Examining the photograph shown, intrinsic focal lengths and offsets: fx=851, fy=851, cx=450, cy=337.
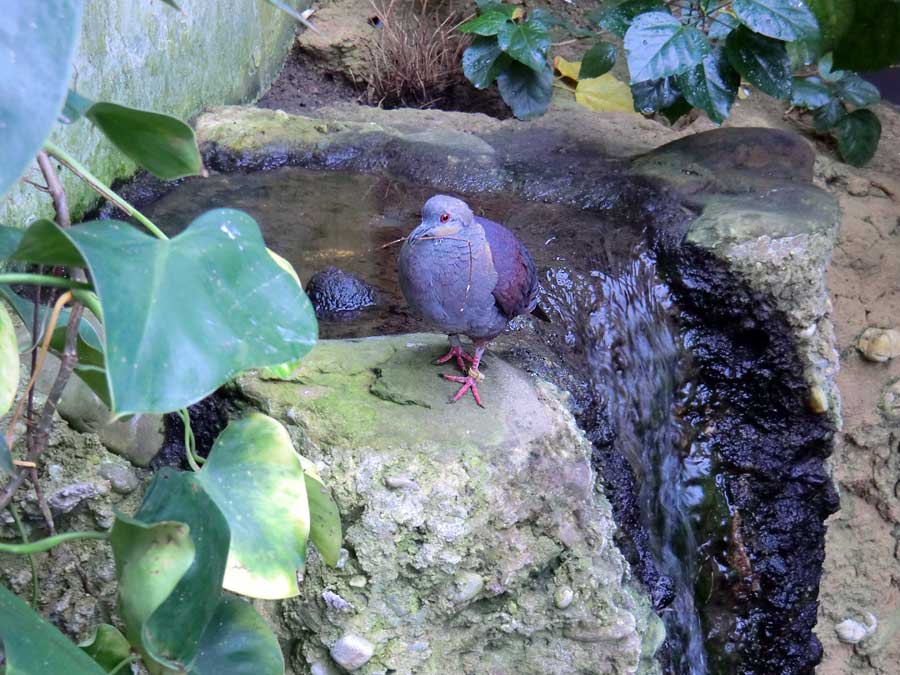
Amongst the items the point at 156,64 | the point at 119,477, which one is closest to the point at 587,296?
the point at 119,477

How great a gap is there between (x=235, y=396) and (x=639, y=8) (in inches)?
76.8

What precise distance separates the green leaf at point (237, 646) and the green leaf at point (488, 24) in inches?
100

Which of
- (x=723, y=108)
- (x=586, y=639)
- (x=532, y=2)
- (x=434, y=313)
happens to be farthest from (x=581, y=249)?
(x=532, y=2)

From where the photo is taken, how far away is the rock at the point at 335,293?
99.5 inches

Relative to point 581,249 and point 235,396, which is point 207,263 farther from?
point 581,249

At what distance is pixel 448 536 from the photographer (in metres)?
1.67

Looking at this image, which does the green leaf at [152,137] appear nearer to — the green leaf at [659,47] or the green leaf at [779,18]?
the green leaf at [659,47]

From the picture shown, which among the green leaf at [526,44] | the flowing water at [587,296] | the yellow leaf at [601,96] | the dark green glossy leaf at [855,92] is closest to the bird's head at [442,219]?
the flowing water at [587,296]

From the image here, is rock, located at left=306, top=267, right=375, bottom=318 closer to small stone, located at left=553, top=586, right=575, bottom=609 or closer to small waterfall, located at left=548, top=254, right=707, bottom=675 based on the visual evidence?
small waterfall, located at left=548, top=254, right=707, bottom=675

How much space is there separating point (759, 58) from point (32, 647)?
9.03 ft

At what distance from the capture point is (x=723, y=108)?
2891 mm

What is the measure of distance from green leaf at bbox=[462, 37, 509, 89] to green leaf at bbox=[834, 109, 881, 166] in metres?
1.66

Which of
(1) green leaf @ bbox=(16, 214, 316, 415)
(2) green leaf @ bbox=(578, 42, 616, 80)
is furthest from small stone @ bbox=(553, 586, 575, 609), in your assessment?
(2) green leaf @ bbox=(578, 42, 616, 80)

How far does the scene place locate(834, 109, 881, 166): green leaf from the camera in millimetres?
3812
